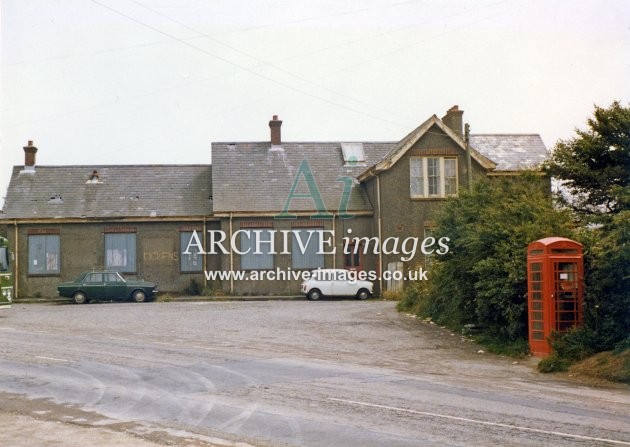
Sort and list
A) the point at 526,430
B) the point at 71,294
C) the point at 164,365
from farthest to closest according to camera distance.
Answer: the point at 71,294 → the point at 164,365 → the point at 526,430

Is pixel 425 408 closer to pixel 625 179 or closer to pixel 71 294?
pixel 625 179

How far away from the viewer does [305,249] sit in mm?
40594

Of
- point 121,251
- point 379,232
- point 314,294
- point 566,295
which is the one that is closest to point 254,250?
point 314,294

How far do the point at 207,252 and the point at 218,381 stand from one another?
28.2 metres

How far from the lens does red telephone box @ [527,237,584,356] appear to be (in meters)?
16.0

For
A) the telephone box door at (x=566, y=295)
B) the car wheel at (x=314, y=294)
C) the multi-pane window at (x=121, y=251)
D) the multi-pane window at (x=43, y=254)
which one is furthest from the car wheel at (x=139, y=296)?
the telephone box door at (x=566, y=295)

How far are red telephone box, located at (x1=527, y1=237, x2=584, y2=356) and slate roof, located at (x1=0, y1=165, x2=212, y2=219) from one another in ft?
88.9

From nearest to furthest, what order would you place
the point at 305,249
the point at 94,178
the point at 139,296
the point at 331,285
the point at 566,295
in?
the point at 566,295
the point at 139,296
the point at 331,285
the point at 305,249
the point at 94,178

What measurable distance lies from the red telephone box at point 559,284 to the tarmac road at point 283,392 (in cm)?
106

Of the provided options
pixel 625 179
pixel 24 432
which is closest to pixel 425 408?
pixel 24 432

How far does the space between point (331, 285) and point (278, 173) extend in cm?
855

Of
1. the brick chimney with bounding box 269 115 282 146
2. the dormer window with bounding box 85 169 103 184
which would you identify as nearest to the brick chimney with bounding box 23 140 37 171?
the dormer window with bounding box 85 169 103 184

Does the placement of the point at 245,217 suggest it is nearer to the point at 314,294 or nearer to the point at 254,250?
the point at 254,250

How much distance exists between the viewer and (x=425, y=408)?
10.7 meters
